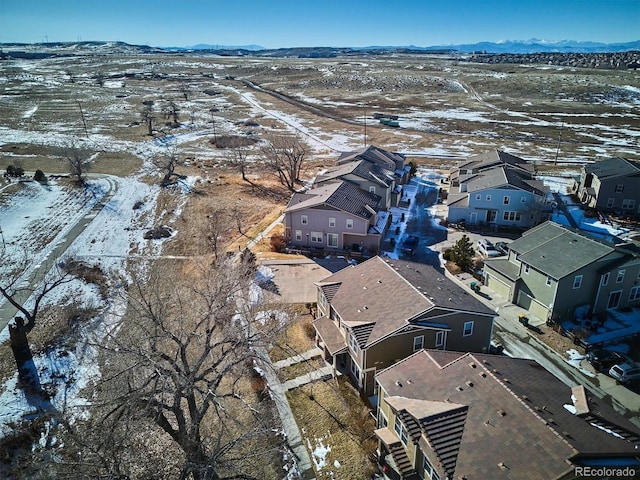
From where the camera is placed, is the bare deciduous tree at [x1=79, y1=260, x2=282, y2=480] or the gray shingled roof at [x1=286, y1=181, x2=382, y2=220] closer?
the bare deciduous tree at [x1=79, y1=260, x2=282, y2=480]

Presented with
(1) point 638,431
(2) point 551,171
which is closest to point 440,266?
(1) point 638,431

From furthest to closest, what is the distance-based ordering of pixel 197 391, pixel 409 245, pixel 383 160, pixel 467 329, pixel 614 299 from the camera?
pixel 383 160, pixel 409 245, pixel 614 299, pixel 467 329, pixel 197 391

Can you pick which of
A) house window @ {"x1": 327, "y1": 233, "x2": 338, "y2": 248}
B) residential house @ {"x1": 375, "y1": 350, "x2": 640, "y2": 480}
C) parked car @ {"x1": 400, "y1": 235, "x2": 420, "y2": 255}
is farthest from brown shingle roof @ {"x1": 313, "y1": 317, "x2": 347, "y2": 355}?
parked car @ {"x1": 400, "y1": 235, "x2": 420, "y2": 255}

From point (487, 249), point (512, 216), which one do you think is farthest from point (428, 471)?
point (512, 216)

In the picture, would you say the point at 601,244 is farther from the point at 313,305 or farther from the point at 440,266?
the point at 313,305
